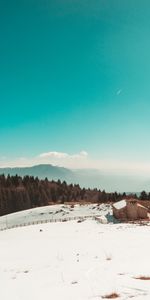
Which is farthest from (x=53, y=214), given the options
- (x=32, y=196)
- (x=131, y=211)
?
(x=32, y=196)

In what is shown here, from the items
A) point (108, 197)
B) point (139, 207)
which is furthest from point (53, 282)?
point (108, 197)

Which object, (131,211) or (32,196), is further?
(32,196)

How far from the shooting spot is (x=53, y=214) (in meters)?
96.8

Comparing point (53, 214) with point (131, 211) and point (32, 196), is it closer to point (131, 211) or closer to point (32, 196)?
point (131, 211)

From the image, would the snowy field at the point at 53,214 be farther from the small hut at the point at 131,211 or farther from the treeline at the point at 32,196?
the treeline at the point at 32,196

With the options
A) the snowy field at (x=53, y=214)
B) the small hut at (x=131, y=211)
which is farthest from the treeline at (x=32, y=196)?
the small hut at (x=131, y=211)

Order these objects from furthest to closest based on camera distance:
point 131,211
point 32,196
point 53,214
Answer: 1. point 32,196
2. point 53,214
3. point 131,211

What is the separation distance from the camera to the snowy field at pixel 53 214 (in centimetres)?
9122

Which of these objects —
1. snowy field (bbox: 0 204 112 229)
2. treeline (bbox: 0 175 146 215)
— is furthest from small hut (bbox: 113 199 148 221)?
treeline (bbox: 0 175 146 215)

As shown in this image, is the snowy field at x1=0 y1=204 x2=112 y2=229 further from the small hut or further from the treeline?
the treeline

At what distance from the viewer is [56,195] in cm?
16200

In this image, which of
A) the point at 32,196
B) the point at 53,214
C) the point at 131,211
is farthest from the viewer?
the point at 32,196

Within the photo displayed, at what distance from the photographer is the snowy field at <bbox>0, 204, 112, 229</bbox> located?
91219 mm

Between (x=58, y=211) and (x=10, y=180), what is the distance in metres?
81.3
